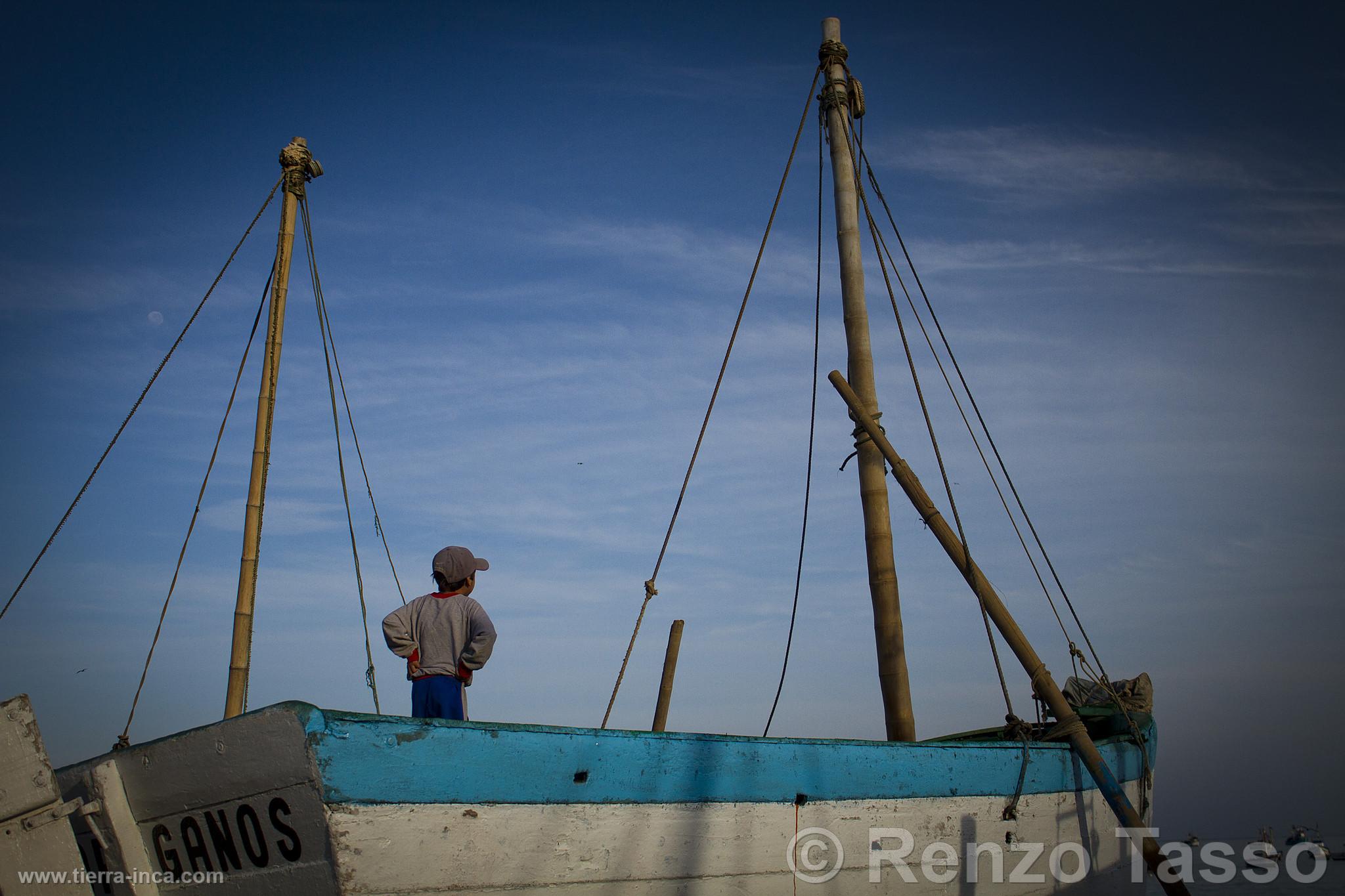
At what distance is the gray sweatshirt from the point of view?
548 cm

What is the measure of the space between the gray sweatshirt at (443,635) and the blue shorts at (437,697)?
46 mm

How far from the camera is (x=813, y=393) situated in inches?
448

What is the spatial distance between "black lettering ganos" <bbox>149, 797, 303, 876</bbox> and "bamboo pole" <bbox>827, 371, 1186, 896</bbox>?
6720 mm

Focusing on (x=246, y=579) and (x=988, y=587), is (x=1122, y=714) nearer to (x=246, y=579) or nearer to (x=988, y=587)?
(x=988, y=587)

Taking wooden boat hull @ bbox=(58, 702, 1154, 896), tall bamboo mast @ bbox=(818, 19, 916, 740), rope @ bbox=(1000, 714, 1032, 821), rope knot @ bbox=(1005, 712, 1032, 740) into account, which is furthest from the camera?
tall bamboo mast @ bbox=(818, 19, 916, 740)

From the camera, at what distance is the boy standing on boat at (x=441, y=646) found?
17.9 ft

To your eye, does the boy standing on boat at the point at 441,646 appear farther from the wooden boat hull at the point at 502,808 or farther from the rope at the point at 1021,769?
the rope at the point at 1021,769

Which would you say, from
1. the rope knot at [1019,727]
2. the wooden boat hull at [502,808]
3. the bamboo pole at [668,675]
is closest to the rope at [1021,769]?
the rope knot at [1019,727]

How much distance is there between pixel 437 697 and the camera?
Result: 5.43 meters

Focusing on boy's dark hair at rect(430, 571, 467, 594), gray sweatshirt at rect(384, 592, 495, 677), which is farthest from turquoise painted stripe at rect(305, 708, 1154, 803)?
boy's dark hair at rect(430, 571, 467, 594)

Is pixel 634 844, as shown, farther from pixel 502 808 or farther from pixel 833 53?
pixel 833 53

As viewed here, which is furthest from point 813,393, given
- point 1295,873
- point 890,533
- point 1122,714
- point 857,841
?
point 1295,873

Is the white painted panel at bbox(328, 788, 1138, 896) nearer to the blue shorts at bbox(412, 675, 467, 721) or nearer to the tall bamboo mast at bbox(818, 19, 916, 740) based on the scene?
the blue shorts at bbox(412, 675, 467, 721)

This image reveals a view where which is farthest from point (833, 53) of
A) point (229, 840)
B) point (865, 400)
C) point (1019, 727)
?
point (229, 840)
